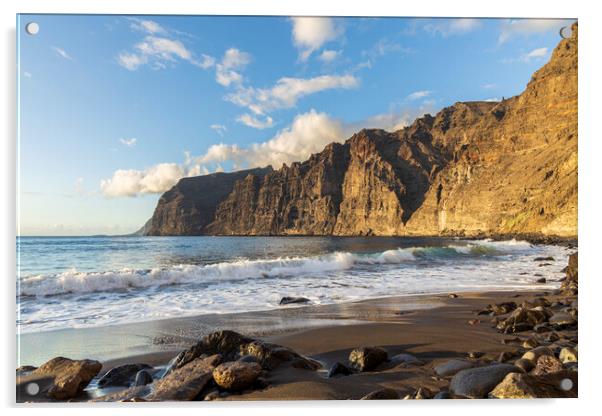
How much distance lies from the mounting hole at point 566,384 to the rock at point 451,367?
0.66 metres

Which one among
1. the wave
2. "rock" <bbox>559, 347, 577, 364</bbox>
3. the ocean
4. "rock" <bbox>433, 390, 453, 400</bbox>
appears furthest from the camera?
the wave

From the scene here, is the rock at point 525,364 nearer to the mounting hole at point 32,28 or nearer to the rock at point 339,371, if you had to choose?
the rock at point 339,371

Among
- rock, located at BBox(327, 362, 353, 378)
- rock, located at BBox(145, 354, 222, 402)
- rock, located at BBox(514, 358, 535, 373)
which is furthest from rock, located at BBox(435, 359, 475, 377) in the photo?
rock, located at BBox(145, 354, 222, 402)

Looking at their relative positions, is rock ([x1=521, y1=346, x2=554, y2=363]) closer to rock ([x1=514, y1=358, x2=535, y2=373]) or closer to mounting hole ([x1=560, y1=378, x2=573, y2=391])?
rock ([x1=514, y1=358, x2=535, y2=373])

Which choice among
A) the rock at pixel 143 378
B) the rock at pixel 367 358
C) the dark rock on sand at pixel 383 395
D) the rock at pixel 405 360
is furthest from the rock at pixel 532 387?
the rock at pixel 143 378

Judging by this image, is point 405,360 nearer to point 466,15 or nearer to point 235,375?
point 235,375

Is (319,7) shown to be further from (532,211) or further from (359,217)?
(532,211)

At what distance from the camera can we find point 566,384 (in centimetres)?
244

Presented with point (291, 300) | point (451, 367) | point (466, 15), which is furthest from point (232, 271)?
point (466, 15)

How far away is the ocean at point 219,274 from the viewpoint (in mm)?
3121

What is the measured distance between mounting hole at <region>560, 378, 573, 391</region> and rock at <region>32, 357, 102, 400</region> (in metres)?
3.11

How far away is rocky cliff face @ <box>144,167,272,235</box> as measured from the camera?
3.52 metres

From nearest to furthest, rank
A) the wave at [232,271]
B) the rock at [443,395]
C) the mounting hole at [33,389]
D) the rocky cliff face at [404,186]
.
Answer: the rock at [443,395] → the mounting hole at [33,389] → the wave at [232,271] → the rocky cliff face at [404,186]

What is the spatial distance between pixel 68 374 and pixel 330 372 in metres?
1.71
